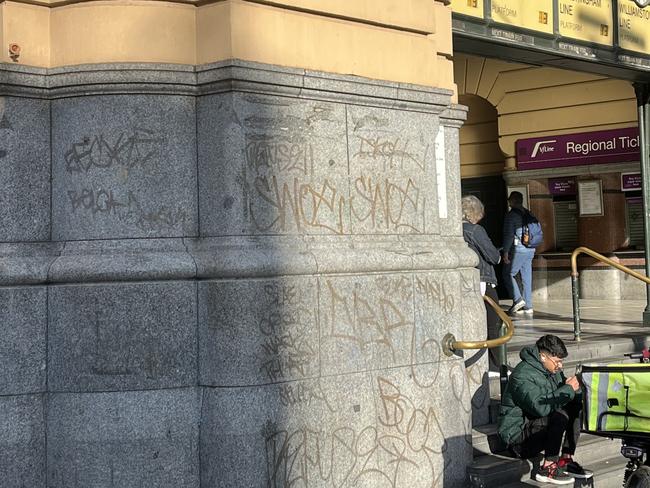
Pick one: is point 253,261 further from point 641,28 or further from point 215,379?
point 641,28

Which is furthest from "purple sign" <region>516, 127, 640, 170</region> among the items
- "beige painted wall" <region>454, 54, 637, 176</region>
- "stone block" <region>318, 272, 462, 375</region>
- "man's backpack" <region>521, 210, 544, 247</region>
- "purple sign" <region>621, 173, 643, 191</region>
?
"stone block" <region>318, 272, 462, 375</region>

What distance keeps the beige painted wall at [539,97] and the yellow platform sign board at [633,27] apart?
3.95 meters

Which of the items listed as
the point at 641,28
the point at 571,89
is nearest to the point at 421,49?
the point at 641,28

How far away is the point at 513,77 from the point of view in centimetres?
1877

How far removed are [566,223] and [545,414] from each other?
11.3m

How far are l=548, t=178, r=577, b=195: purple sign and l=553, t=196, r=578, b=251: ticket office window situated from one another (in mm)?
101

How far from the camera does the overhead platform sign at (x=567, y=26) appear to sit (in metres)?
10.7

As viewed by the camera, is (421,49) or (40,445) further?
(421,49)

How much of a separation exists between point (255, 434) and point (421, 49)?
2.98 m

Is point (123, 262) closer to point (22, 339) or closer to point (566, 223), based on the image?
point (22, 339)

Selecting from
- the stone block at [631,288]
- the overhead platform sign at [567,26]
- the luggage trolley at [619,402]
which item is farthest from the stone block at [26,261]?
the stone block at [631,288]

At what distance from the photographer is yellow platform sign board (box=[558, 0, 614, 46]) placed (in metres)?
12.3

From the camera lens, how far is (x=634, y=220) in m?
17.8

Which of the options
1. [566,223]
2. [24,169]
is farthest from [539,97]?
[24,169]
